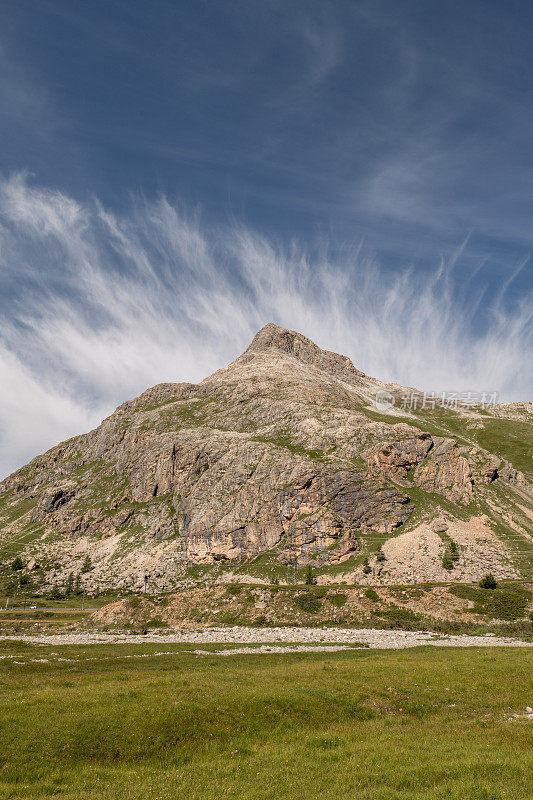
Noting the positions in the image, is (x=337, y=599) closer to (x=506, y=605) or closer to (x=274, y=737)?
(x=506, y=605)

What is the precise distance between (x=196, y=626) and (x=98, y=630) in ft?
69.6

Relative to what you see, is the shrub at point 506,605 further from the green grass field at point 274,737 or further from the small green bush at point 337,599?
the green grass field at point 274,737

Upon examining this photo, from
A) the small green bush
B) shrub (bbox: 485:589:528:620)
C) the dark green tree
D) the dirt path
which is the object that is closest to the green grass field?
the dirt path

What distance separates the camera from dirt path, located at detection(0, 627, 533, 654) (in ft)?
204

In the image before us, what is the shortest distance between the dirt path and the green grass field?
1304 inches

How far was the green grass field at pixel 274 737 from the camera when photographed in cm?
1550

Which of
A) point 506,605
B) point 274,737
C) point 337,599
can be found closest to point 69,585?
point 337,599

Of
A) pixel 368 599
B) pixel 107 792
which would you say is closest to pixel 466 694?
pixel 107 792

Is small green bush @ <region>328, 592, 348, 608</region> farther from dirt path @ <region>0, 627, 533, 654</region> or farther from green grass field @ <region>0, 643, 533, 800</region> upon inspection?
green grass field @ <region>0, 643, 533, 800</region>

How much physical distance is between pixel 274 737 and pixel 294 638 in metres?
55.5

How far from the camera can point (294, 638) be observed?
70938mm

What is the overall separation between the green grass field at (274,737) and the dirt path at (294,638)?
109 feet

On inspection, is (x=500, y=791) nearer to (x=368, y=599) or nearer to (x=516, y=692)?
(x=516, y=692)

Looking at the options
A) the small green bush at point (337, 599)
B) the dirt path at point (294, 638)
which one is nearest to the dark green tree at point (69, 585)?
the dirt path at point (294, 638)
